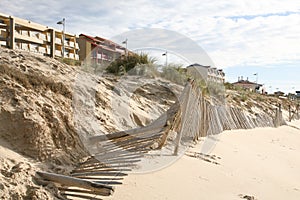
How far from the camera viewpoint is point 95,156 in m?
4.87

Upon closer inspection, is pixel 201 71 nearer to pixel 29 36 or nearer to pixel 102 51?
pixel 102 51

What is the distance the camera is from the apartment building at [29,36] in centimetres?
782

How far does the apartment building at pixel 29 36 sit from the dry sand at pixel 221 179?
467 centimetres

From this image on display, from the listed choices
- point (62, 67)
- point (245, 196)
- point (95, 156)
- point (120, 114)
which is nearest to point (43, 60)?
point (62, 67)

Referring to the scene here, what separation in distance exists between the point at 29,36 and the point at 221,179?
20.1 ft

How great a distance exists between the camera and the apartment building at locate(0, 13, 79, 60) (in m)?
7.82

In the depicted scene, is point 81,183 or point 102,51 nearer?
point 81,183

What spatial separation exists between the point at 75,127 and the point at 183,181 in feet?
6.02

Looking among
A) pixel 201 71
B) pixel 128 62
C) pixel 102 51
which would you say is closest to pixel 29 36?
pixel 128 62

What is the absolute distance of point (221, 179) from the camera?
556 cm

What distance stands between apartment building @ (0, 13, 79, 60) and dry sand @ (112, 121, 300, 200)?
4665mm

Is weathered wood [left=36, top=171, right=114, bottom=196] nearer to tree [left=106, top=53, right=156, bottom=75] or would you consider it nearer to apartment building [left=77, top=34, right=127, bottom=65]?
tree [left=106, top=53, right=156, bottom=75]

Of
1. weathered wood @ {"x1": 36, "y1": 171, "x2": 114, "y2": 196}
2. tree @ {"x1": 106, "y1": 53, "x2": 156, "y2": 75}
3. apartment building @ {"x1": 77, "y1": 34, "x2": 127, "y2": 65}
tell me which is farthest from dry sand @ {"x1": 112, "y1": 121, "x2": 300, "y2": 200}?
apartment building @ {"x1": 77, "y1": 34, "x2": 127, "y2": 65}

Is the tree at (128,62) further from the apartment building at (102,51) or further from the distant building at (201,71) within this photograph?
the distant building at (201,71)
